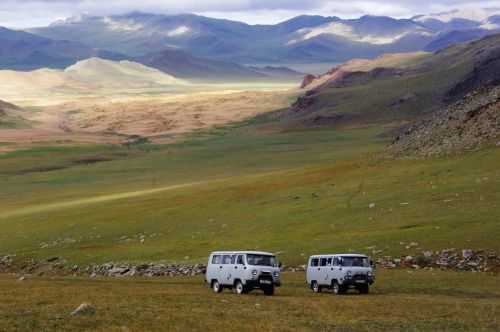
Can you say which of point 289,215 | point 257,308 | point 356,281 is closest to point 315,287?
point 356,281

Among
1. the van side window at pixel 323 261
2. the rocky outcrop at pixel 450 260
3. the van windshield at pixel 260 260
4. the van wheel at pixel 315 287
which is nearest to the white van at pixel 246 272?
the van windshield at pixel 260 260

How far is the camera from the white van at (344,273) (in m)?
44.1

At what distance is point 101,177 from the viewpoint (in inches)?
6476

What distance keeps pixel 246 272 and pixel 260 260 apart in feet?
3.19

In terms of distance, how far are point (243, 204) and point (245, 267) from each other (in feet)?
154

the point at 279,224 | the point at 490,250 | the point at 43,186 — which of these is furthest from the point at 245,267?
the point at 43,186

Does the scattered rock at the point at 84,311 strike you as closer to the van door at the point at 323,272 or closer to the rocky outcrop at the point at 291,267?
the van door at the point at 323,272

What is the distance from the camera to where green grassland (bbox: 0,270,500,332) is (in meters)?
29.7

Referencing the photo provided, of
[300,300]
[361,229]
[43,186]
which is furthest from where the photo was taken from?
[43,186]

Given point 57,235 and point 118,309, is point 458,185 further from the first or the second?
point 118,309

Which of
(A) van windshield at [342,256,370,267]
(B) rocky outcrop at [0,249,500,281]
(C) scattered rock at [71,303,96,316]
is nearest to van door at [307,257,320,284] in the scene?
(A) van windshield at [342,256,370,267]

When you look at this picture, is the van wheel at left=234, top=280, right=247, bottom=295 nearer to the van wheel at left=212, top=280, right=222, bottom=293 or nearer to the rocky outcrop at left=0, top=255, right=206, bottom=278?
the van wheel at left=212, top=280, right=222, bottom=293

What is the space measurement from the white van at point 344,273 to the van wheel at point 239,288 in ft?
14.2

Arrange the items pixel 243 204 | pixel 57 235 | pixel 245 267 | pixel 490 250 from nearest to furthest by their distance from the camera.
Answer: pixel 245 267, pixel 490 250, pixel 57 235, pixel 243 204
